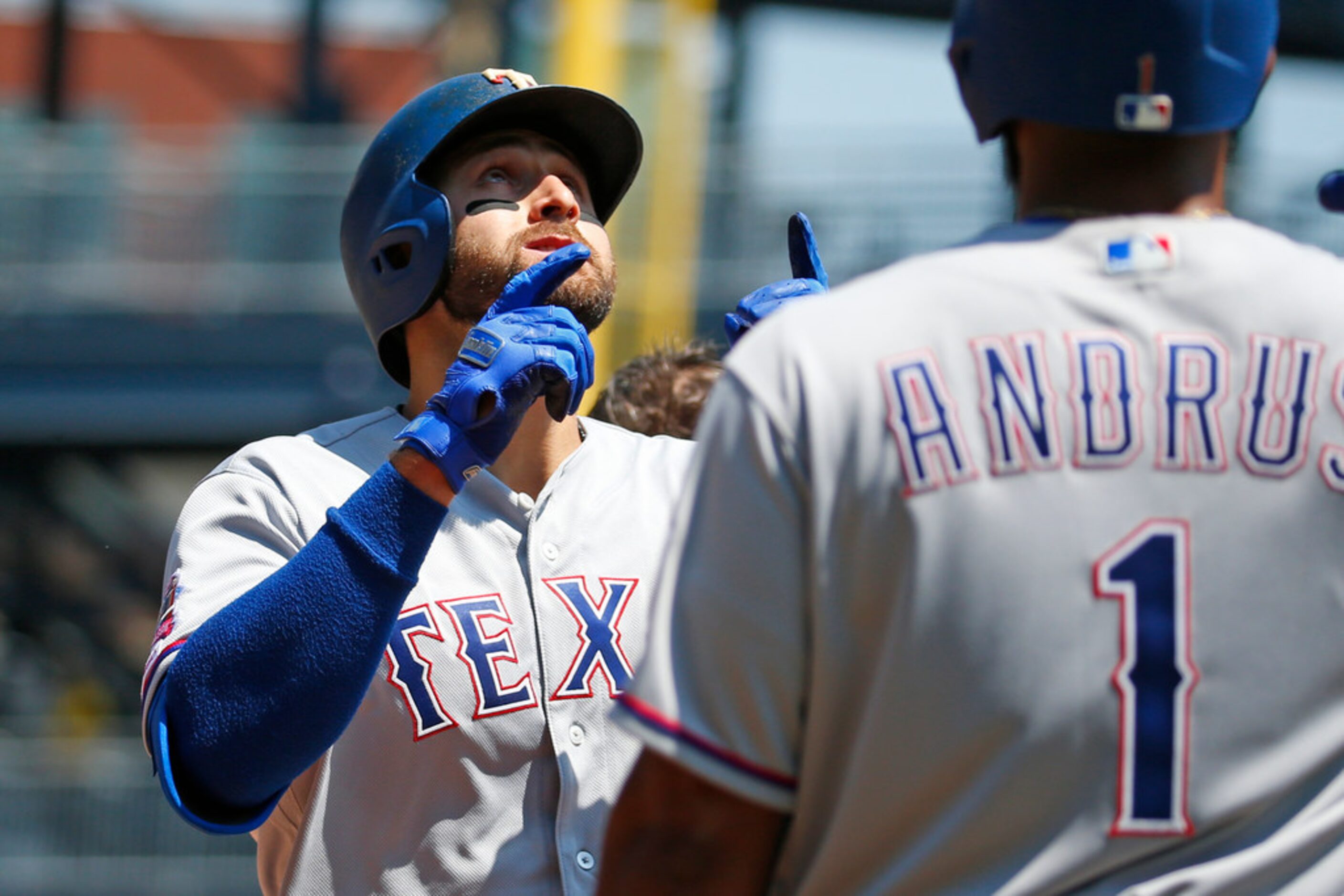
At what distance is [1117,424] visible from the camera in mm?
1705

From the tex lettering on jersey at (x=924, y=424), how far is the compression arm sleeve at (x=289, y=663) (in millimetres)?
954

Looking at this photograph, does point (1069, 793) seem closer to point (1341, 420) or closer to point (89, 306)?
point (1341, 420)

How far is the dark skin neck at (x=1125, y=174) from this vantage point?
1835 millimetres

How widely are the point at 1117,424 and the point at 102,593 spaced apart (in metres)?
14.2

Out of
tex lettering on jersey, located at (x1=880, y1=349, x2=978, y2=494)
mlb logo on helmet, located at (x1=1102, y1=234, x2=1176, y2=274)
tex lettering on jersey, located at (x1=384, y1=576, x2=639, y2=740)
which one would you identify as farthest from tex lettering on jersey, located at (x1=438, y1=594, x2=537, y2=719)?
mlb logo on helmet, located at (x1=1102, y1=234, x2=1176, y2=274)

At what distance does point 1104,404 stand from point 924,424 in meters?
0.17

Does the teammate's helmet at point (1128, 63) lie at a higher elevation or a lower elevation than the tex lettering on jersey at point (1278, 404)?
higher

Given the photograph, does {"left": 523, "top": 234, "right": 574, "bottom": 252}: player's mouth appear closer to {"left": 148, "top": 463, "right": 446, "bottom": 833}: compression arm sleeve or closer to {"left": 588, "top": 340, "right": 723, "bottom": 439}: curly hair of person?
{"left": 148, "top": 463, "right": 446, "bottom": 833}: compression arm sleeve

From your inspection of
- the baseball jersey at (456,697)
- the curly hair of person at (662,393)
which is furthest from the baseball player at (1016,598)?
the curly hair of person at (662,393)

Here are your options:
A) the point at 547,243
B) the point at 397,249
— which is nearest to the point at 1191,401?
the point at 547,243

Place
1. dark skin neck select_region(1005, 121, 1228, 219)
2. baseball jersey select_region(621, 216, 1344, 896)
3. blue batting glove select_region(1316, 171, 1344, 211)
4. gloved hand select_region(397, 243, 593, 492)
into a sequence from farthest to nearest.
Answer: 1. gloved hand select_region(397, 243, 593, 492)
2. blue batting glove select_region(1316, 171, 1344, 211)
3. dark skin neck select_region(1005, 121, 1228, 219)
4. baseball jersey select_region(621, 216, 1344, 896)

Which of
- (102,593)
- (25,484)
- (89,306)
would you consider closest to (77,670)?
(102,593)

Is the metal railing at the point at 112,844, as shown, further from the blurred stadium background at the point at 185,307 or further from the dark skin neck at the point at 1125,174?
the dark skin neck at the point at 1125,174

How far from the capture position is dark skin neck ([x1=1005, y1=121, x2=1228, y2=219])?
1.83 meters
